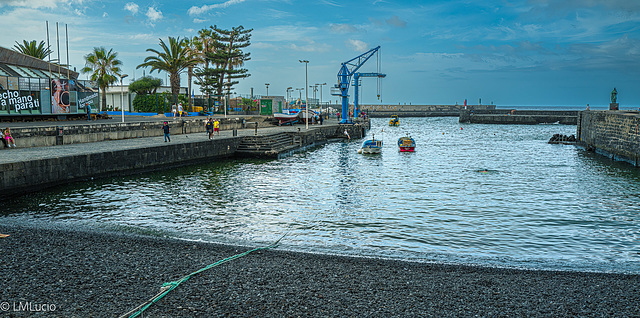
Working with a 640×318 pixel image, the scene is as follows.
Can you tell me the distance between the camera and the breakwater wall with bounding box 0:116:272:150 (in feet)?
90.2

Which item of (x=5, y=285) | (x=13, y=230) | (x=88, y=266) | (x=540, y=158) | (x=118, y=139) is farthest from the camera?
(x=540, y=158)

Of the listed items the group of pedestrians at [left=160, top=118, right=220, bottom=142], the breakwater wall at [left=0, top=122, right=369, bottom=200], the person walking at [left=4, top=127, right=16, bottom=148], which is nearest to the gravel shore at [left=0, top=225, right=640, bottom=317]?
the breakwater wall at [left=0, top=122, right=369, bottom=200]

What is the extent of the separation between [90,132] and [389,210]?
2404 centimetres

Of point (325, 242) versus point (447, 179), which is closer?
point (325, 242)

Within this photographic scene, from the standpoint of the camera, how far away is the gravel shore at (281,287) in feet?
24.6

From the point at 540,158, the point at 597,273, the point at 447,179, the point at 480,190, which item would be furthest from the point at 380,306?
the point at 540,158

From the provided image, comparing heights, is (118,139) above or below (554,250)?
above

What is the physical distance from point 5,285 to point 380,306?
23.1ft

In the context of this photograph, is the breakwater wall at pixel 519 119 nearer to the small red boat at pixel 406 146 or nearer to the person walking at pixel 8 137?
the small red boat at pixel 406 146

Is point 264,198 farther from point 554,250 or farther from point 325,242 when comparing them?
point 554,250

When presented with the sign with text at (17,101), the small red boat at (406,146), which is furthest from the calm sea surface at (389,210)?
the sign with text at (17,101)

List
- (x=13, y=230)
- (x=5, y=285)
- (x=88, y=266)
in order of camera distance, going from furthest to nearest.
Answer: (x=13, y=230) → (x=88, y=266) → (x=5, y=285)

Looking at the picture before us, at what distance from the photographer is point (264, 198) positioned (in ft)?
69.9

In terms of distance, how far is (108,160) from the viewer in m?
25.8
